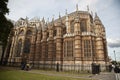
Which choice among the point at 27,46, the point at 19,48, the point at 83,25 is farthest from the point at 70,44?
the point at 19,48

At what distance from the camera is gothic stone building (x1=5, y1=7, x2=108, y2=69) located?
2716 cm

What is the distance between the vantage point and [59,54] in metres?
29.8

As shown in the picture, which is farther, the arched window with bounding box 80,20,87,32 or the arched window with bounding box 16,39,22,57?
the arched window with bounding box 16,39,22,57

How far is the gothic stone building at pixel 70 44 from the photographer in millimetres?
27156

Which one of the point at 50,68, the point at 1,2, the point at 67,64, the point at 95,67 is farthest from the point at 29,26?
the point at 95,67

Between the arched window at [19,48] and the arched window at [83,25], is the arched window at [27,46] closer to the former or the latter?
the arched window at [19,48]

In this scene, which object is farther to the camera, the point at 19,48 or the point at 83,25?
the point at 19,48

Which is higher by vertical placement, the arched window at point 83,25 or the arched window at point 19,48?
the arched window at point 83,25

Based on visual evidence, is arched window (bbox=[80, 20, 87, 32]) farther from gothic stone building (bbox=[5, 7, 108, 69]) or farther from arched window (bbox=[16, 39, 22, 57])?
arched window (bbox=[16, 39, 22, 57])

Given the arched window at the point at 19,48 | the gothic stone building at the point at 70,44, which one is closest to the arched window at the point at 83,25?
the gothic stone building at the point at 70,44

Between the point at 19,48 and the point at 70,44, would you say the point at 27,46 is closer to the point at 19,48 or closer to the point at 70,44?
the point at 19,48

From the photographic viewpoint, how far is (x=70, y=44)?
29.2 metres

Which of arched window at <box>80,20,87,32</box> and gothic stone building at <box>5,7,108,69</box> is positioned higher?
arched window at <box>80,20,87,32</box>

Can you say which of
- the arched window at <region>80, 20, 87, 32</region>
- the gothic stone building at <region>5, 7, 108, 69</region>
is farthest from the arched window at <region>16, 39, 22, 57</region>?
the arched window at <region>80, 20, 87, 32</region>
